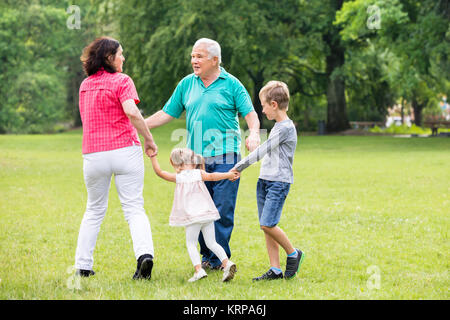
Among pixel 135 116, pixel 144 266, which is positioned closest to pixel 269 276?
pixel 144 266

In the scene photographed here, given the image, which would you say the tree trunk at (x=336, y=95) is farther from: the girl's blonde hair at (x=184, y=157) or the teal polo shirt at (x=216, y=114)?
the girl's blonde hair at (x=184, y=157)

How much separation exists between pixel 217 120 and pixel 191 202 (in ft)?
2.64

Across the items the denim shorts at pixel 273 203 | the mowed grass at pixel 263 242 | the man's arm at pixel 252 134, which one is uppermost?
the man's arm at pixel 252 134

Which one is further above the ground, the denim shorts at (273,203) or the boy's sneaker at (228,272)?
the denim shorts at (273,203)

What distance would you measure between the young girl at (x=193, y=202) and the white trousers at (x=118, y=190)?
22cm

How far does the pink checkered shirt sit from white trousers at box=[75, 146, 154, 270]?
0.08 m

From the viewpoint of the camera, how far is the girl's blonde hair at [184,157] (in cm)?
540

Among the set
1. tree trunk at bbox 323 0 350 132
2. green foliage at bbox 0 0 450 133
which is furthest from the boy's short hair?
tree trunk at bbox 323 0 350 132

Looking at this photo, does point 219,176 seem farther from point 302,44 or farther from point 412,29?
point 302,44

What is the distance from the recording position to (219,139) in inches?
224

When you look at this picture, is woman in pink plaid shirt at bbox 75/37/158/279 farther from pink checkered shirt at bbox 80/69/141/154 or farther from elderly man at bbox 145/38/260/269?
elderly man at bbox 145/38/260/269

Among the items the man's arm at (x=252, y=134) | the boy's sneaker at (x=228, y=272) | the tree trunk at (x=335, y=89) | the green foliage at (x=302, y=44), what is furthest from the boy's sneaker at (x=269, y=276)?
the tree trunk at (x=335, y=89)

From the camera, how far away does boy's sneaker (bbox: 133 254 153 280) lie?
5211 mm
